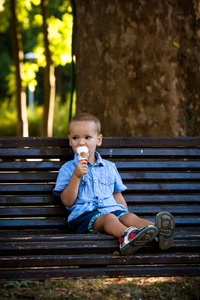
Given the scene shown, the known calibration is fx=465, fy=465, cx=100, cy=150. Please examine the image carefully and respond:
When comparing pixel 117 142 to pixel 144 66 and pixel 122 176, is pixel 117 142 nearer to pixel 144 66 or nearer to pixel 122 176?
pixel 122 176

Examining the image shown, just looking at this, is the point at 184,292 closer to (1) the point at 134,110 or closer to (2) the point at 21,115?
(1) the point at 134,110

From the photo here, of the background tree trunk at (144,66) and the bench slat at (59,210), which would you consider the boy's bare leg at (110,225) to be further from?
the background tree trunk at (144,66)

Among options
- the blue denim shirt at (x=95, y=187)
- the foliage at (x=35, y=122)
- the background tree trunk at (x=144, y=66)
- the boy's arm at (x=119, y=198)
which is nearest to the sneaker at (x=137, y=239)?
the blue denim shirt at (x=95, y=187)

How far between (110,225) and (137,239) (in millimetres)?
500

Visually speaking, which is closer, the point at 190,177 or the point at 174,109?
the point at 190,177

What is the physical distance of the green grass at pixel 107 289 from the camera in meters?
4.07

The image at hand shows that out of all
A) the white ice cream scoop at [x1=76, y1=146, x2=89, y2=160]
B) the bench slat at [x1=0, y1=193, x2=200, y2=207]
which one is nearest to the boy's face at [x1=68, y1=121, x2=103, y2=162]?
the white ice cream scoop at [x1=76, y1=146, x2=89, y2=160]

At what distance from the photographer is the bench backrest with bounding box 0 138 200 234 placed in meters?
3.80

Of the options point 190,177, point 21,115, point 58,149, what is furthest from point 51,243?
point 21,115

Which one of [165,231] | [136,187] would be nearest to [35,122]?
[136,187]

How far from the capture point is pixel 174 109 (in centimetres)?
468

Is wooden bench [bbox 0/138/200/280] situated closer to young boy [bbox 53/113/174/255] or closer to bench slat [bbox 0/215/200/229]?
bench slat [bbox 0/215/200/229]

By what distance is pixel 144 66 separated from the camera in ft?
15.3

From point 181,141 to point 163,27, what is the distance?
1.30 metres
